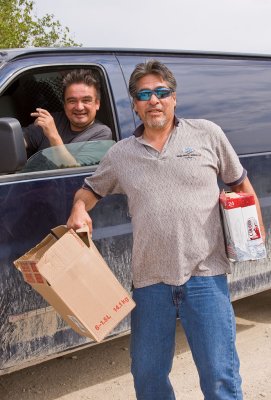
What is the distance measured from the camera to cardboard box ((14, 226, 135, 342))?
7.61ft

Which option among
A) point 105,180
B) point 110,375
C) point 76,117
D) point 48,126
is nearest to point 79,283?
point 105,180

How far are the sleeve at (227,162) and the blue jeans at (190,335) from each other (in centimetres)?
42

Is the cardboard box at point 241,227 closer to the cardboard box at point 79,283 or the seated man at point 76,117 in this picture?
the cardboard box at point 79,283

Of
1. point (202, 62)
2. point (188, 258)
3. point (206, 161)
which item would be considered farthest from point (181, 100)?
point (188, 258)

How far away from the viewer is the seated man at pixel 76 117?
335 cm

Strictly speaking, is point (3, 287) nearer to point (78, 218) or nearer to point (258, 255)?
point (78, 218)

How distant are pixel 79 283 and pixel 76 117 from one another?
4.20 ft

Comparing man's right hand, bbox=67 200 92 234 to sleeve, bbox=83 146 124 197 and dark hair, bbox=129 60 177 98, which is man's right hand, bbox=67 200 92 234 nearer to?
sleeve, bbox=83 146 124 197

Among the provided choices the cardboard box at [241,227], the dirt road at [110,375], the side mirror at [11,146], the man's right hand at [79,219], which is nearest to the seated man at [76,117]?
the side mirror at [11,146]

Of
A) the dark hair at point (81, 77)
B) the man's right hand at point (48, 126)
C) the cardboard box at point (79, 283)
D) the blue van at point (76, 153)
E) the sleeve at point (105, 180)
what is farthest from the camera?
the dark hair at point (81, 77)

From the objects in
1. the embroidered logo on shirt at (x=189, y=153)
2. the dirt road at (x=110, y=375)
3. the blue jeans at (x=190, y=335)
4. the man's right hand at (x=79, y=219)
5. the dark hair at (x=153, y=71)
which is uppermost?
the dark hair at (x=153, y=71)

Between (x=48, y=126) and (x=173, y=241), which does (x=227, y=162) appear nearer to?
(x=173, y=241)

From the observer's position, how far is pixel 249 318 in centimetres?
484

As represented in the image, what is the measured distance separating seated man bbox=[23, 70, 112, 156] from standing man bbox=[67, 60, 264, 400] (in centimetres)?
79
